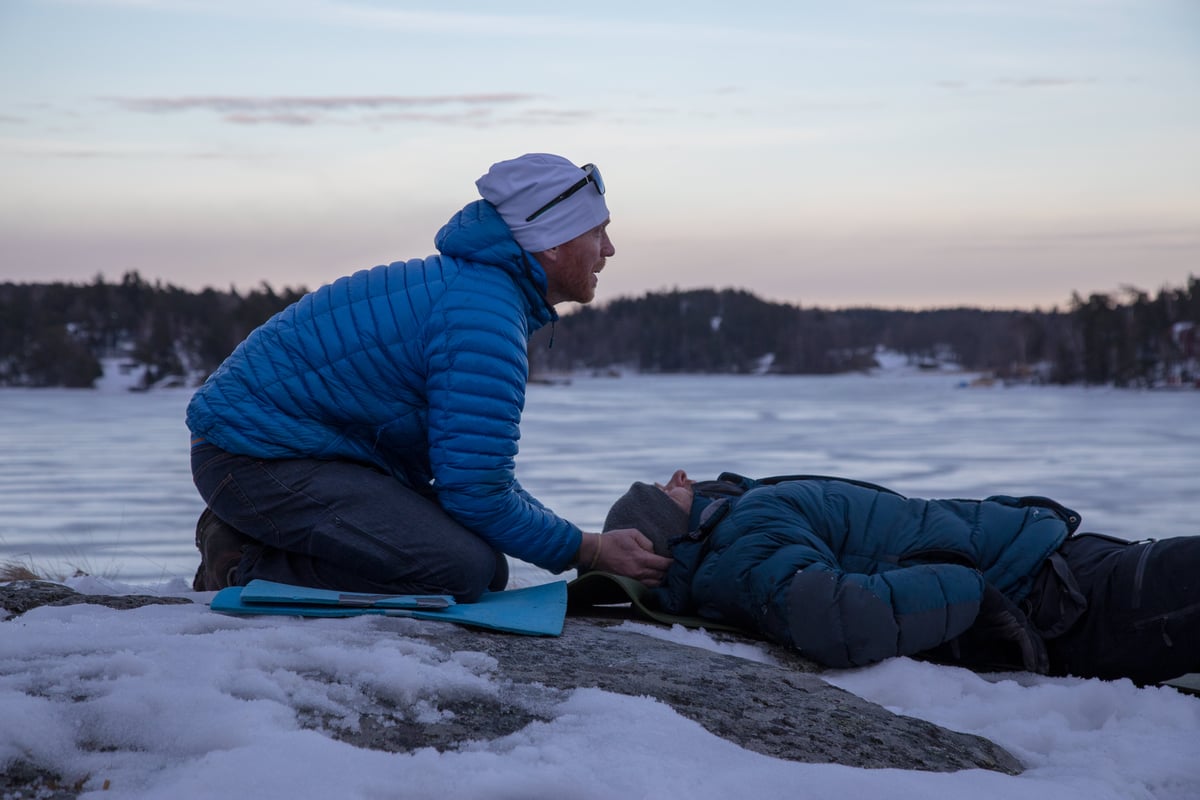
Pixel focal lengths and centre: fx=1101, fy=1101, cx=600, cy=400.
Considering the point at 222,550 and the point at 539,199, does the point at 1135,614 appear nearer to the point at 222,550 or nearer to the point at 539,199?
the point at 539,199

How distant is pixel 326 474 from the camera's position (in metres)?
3.41

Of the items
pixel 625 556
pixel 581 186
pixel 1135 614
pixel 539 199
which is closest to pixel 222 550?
pixel 625 556

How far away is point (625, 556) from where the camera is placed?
361cm

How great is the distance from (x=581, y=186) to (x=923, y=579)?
1594mm

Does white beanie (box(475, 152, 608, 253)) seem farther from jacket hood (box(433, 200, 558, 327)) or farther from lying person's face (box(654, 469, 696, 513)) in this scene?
lying person's face (box(654, 469, 696, 513))

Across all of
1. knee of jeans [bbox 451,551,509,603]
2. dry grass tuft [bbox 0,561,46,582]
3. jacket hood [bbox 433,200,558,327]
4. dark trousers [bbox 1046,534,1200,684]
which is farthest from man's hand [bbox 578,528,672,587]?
dry grass tuft [bbox 0,561,46,582]

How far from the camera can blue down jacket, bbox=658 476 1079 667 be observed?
10.7ft

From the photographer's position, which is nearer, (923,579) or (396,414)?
(923,579)

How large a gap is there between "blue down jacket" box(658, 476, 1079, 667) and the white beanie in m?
1.03

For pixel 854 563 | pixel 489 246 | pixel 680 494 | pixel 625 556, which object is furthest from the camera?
pixel 680 494

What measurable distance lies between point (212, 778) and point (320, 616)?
3.99 feet

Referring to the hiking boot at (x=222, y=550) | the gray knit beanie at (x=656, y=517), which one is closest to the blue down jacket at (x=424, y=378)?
the gray knit beanie at (x=656, y=517)

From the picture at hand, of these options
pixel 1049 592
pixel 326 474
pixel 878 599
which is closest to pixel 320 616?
pixel 326 474

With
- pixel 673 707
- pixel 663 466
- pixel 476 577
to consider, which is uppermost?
pixel 476 577
